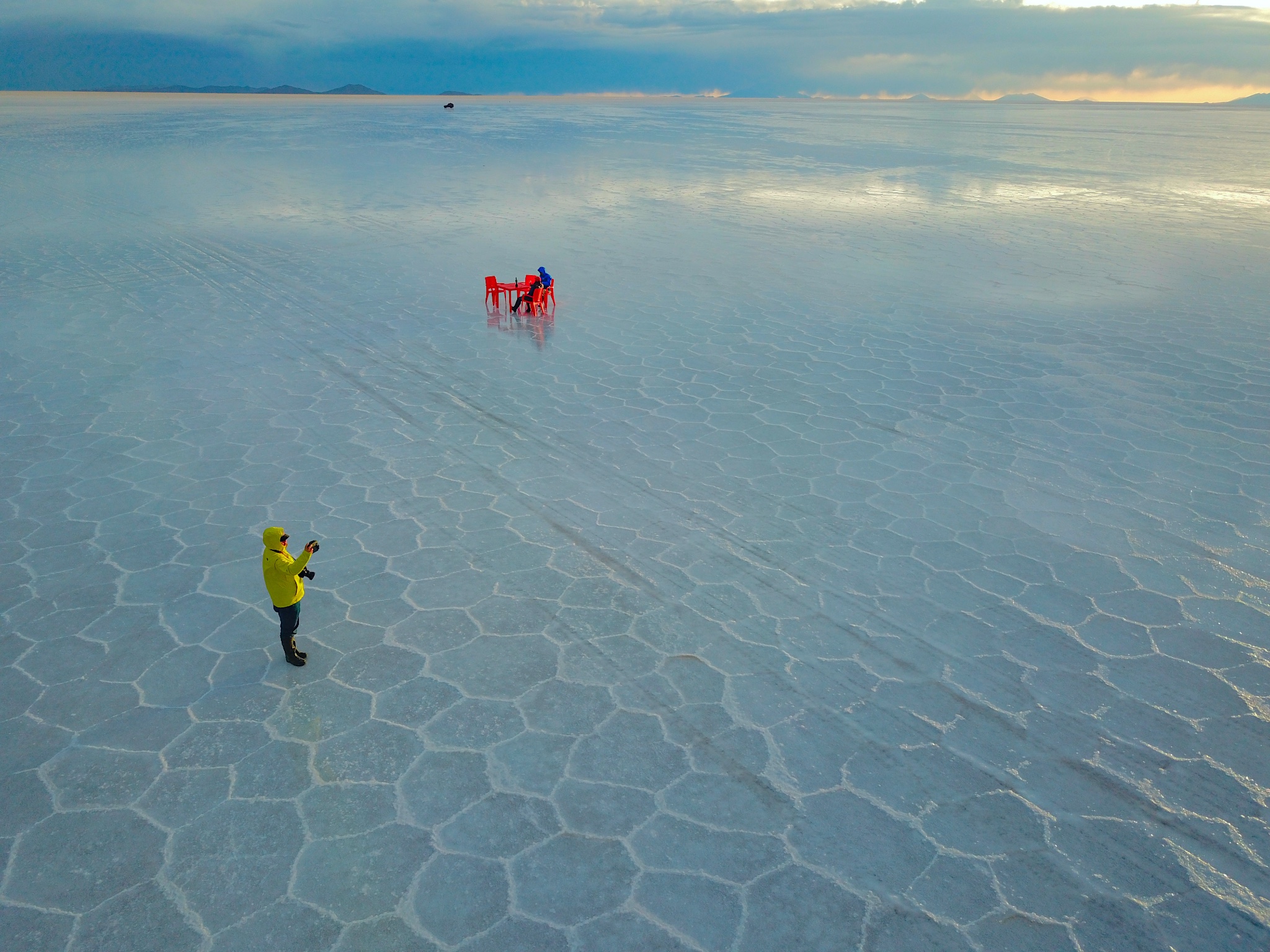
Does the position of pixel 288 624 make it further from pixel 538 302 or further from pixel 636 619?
pixel 538 302

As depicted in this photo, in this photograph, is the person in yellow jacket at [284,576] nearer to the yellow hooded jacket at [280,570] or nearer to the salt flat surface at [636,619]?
the yellow hooded jacket at [280,570]

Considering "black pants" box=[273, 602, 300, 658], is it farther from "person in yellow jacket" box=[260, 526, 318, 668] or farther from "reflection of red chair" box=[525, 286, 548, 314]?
"reflection of red chair" box=[525, 286, 548, 314]

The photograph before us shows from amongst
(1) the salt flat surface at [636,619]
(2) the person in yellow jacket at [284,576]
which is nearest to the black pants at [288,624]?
(2) the person in yellow jacket at [284,576]

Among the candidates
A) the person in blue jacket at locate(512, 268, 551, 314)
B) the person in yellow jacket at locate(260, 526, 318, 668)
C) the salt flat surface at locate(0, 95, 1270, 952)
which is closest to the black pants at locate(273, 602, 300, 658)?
the person in yellow jacket at locate(260, 526, 318, 668)

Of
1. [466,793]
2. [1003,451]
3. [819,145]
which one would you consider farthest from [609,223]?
[819,145]

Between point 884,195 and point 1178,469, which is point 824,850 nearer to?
point 1178,469

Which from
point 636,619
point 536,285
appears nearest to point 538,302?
point 536,285
